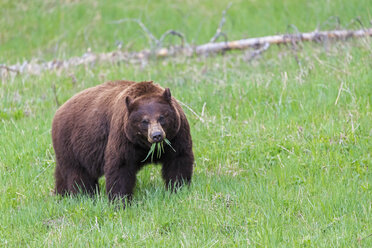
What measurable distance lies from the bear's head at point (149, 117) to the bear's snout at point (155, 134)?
3 centimetres

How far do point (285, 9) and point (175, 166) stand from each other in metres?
11.3

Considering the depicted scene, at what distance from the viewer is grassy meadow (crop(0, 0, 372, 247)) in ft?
17.4

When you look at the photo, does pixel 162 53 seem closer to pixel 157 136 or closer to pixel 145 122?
pixel 145 122

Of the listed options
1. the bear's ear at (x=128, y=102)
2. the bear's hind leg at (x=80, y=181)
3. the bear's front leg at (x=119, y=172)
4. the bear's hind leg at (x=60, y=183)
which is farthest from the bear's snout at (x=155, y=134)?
the bear's hind leg at (x=60, y=183)

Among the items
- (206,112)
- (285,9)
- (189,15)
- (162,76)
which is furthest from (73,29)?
(206,112)

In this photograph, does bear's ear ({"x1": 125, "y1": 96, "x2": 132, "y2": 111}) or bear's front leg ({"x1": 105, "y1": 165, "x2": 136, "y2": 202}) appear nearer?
bear's ear ({"x1": 125, "y1": 96, "x2": 132, "y2": 111})

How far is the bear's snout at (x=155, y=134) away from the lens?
5543mm

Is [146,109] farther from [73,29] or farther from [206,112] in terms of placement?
[73,29]

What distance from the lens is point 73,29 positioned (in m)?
18.0

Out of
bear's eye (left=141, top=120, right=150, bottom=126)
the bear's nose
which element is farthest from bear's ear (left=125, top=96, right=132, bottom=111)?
the bear's nose

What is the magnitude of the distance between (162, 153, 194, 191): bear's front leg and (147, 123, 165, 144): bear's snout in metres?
0.66

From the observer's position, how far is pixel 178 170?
6246 mm

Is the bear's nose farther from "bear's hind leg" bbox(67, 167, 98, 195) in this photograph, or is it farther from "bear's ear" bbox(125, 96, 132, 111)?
"bear's hind leg" bbox(67, 167, 98, 195)

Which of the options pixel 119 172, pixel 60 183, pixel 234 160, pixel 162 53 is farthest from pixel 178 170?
pixel 162 53
